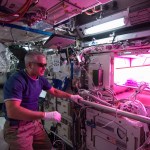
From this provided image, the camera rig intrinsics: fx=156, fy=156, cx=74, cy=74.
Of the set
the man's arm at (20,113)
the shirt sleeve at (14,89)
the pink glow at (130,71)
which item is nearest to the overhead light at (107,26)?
the pink glow at (130,71)

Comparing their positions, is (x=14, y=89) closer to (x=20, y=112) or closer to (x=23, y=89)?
(x=23, y=89)

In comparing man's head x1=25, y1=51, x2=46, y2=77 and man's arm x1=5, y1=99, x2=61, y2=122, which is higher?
man's head x1=25, y1=51, x2=46, y2=77

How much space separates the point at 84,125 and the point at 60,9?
2036 millimetres

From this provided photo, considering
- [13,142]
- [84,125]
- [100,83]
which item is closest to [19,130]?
[13,142]

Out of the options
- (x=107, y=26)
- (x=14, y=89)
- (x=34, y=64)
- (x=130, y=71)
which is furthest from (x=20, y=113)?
(x=130, y=71)

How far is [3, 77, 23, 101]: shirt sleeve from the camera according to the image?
196 cm

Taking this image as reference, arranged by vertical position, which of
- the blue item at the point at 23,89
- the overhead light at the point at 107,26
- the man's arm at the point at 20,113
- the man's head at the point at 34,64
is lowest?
the man's arm at the point at 20,113

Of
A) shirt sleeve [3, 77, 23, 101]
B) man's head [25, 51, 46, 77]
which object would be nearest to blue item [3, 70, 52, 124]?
shirt sleeve [3, 77, 23, 101]

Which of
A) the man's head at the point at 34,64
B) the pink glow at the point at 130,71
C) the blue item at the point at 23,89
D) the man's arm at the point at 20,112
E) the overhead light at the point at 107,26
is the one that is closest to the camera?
the man's arm at the point at 20,112

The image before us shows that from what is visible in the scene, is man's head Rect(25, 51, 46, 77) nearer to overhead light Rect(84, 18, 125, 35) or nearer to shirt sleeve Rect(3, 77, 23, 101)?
shirt sleeve Rect(3, 77, 23, 101)

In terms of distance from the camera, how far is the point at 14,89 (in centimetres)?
199

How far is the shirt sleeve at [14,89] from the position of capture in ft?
6.44

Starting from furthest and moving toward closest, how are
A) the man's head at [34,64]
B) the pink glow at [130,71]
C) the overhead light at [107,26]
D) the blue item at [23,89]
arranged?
the pink glow at [130,71]
the overhead light at [107,26]
the man's head at [34,64]
the blue item at [23,89]

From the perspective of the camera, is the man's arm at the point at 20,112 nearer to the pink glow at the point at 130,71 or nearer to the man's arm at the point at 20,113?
the man's arm at the point at 20,113
